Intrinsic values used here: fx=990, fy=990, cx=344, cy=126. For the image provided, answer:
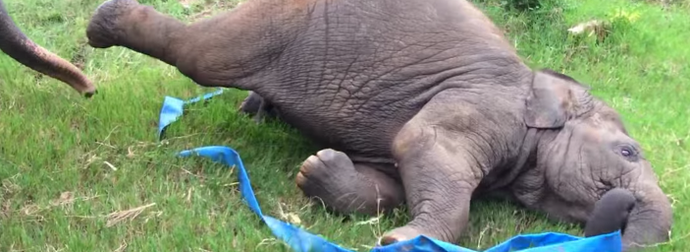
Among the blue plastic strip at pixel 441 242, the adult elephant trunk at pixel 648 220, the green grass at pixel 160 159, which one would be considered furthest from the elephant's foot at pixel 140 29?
the adult elephant trunk at pixel 648 220

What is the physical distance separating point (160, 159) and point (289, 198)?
587 millimetres

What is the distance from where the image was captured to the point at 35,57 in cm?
420

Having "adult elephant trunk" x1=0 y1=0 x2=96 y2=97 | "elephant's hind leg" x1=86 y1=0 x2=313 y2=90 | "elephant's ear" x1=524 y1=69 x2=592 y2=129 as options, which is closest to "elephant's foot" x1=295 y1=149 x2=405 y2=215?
"elephant's hind leg" x1=86 y1=0 x2=313 y2=90

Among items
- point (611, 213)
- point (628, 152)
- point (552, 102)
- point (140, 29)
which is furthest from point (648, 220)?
point (140, 29)

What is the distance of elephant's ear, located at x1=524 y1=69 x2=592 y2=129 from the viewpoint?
4.01 metres

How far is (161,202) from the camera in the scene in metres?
3.78

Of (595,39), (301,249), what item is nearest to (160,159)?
(301,249)

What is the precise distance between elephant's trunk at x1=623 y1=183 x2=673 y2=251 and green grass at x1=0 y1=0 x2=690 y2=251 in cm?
9

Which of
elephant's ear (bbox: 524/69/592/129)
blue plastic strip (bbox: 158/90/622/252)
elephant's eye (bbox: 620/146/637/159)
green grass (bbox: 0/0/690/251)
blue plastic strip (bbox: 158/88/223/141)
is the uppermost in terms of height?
elephant's ear (bbox: 524/69/592/129)

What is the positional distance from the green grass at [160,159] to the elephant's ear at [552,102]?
39 centimetres

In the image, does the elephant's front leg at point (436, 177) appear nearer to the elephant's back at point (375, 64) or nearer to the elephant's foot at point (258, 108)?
the elephant's back at point (375, 64)

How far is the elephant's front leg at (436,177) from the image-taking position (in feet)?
11.9

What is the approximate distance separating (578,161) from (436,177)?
640 millimetres

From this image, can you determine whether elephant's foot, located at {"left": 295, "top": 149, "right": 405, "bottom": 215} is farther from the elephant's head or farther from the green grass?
the elephant's head
